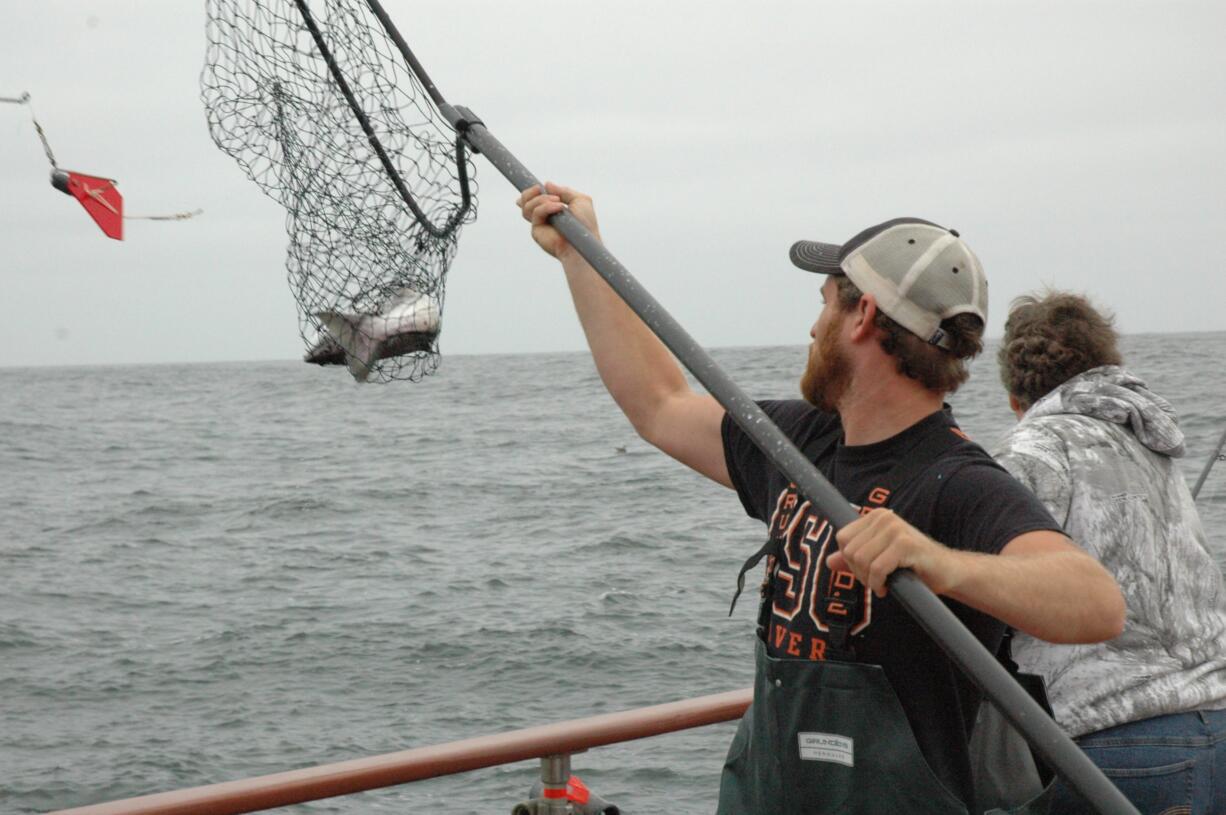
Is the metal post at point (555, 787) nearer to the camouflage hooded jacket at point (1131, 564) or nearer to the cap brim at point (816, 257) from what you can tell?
the camouflage hooded jacket at point (1131, 564)

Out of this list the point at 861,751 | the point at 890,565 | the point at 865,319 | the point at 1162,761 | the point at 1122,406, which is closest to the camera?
the point at 890,565

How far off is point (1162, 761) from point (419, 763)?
1.36 metres

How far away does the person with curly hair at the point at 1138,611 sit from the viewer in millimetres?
2389

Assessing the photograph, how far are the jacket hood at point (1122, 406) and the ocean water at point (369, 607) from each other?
5425 mm

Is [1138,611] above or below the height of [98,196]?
below

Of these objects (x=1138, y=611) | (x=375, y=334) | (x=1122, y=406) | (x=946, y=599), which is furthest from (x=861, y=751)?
(x=375, y=334)

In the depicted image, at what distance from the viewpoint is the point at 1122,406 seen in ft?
8.22

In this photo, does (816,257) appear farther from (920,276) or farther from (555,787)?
(555,787)

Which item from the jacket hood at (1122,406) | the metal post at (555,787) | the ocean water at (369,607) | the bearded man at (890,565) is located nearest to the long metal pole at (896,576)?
the bearded man at (890,565)

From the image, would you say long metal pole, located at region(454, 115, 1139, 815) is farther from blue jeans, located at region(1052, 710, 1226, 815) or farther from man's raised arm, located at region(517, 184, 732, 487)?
blue jeans, located at region(1052, 710, 1226, 815)

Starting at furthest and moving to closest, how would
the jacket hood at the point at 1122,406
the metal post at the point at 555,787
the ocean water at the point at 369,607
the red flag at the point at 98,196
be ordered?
the ocean water at the point at 369,607 < the metal post at the point at 555,787 < the jacket hood at the point at 1122,406 < the red flag at the point at 98,196

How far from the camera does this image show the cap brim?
80.5 inches

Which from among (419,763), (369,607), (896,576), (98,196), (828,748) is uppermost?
(98,196)

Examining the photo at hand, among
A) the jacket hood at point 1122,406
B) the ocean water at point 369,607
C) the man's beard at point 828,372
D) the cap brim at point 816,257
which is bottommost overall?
the ocean water at point 369,607
